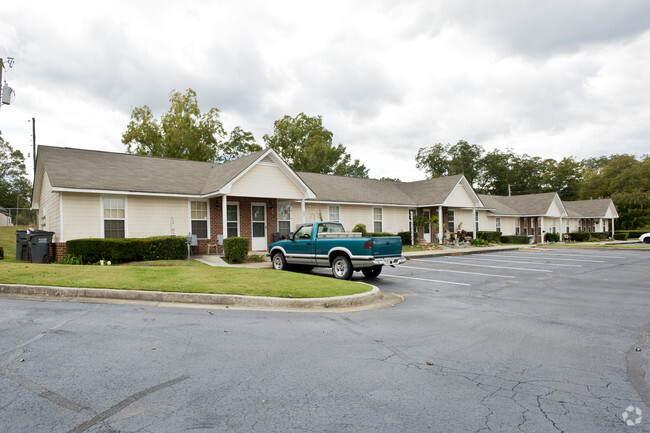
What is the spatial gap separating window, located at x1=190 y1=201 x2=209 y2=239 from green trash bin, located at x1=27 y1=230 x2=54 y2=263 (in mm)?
5796

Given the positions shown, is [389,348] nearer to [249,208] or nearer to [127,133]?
[249,208]

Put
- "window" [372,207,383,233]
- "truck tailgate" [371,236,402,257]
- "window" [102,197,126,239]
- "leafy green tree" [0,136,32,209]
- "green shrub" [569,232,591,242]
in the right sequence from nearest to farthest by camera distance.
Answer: "truck tailgate" [371,236,402,257]
"window" [102,197,126,239]
"window" [372,207,383,233]
"green shrub" [569,232,591,242]
"leafy green tree" [0,136,32,209]

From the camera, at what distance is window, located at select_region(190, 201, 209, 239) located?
63.0 feet

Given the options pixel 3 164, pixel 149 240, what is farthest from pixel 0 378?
pixel 3 164

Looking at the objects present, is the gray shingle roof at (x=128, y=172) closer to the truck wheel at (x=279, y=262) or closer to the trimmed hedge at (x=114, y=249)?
the trimmed hedge at (x=114, y=249)

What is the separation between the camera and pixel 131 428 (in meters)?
3.15

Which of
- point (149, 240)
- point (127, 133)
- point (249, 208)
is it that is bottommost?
point (149, 240)

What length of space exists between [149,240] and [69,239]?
3223 mm

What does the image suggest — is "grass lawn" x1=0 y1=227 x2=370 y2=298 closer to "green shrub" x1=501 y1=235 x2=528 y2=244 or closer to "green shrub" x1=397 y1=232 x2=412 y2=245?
"green shrub" x1=397 y1=232 x2=412 y2=245

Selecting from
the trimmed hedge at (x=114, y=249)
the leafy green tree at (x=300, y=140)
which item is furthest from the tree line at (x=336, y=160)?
the trimmed hedge at (x=114, y=249)

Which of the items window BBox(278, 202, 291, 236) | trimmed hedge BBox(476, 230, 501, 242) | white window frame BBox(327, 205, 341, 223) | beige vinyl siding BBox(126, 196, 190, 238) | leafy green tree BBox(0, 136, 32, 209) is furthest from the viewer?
leafy green tree BBox(0, 136, 32, 209)

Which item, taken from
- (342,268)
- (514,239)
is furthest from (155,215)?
(514,239)

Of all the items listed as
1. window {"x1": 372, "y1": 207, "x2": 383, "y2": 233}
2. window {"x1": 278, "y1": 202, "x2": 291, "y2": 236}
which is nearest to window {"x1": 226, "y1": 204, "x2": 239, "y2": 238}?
window {"x1": 278, "y1": 202, "x2": 291, "y2": 236}

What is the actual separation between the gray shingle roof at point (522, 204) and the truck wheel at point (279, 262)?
30615mm
